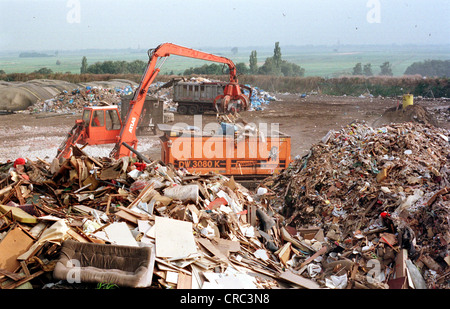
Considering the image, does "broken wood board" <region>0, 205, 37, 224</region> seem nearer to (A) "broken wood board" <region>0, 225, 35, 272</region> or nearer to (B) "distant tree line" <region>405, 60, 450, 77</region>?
(A) "broken wood board" <region>0, 225, 35, 272</region>

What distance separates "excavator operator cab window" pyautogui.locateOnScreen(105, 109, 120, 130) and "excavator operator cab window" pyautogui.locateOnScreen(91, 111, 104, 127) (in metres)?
0.16

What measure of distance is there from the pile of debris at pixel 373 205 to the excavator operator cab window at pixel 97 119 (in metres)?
5.16

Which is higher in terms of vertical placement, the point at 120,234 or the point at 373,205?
the point at 120,234

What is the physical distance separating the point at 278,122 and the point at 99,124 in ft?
56.9

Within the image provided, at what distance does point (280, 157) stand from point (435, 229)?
6274mm

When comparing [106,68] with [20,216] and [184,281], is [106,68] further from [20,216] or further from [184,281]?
[184,281]

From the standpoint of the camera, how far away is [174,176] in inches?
365

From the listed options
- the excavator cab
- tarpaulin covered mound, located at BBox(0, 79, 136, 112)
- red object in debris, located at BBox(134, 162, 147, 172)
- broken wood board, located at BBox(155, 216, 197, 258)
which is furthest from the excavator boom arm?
tarpaulin covered mound, located at BBox(0, 79, 136, 112)

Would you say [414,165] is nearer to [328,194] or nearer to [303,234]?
[328,194]

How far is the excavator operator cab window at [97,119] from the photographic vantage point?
12.7m

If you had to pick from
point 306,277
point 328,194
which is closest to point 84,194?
point 306,277

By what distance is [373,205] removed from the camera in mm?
9164

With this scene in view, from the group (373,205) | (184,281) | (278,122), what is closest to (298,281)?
(184,281)

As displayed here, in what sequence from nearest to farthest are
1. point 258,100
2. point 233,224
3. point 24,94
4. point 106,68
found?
point 233,224, point 24,94, point 258,100, point 106,68
